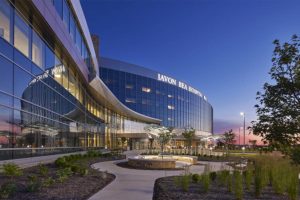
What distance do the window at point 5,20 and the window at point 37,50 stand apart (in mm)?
4328

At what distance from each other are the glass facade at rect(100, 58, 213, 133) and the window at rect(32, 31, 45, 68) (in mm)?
62966

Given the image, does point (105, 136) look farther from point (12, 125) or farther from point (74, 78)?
point (12, 125)

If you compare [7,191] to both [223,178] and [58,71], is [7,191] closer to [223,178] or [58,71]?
[223,178]

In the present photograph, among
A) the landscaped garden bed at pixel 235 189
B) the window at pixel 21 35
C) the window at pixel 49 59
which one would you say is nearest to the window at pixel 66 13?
the window at pixel 49 59

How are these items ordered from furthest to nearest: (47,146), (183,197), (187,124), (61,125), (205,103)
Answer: (205,103) → (187,124) → (61,125) → (47,146) → (183,197)

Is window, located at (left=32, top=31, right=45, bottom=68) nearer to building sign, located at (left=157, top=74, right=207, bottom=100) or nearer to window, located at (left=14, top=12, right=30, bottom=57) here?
window, located at (left=14, top=12, right=30, bottom=57)

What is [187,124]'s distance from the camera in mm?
119875

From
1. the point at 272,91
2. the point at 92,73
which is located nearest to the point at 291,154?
the point at 272,91

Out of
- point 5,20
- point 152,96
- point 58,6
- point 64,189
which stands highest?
point 58,6

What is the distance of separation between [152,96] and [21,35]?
8287 centimetres

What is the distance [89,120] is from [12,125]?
28.2 m

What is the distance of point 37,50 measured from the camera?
22.2 metres

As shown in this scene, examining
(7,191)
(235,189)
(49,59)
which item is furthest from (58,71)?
(235,189)

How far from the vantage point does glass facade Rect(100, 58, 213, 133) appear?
89.9m
